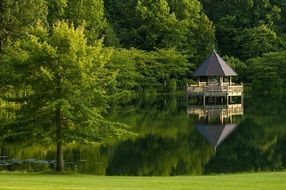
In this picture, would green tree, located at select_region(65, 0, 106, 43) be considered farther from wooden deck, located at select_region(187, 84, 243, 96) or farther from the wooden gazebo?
wooden deck, located at select_region(187, 84, 243, 96)

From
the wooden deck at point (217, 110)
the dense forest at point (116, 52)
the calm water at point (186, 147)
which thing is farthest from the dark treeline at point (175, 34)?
the calm water at point (186, 147)

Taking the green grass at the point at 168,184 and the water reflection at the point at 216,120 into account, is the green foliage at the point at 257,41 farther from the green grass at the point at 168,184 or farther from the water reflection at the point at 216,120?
the green grass at the point at 168,184

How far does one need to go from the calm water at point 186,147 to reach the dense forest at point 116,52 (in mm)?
2013

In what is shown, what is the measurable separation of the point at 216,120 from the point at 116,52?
21714mm

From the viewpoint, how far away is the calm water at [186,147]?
71.7 ft

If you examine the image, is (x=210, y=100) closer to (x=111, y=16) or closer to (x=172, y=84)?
(x=172, y=84)

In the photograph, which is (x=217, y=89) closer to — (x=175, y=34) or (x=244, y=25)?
(x=175, y=34)

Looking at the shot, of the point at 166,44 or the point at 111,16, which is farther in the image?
the point at 111,16

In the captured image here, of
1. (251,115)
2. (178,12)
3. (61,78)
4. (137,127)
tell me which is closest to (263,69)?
(178,12)

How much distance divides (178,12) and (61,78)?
50.0 m

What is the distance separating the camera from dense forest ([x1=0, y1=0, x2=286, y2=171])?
1936 cm

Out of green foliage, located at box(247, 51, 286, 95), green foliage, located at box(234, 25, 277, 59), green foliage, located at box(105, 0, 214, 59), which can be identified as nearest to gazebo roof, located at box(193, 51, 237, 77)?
green foliage, located at box(247, 51, 286, 95)

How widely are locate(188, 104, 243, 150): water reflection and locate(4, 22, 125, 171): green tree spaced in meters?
8.11

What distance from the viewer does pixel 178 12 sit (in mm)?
68250
